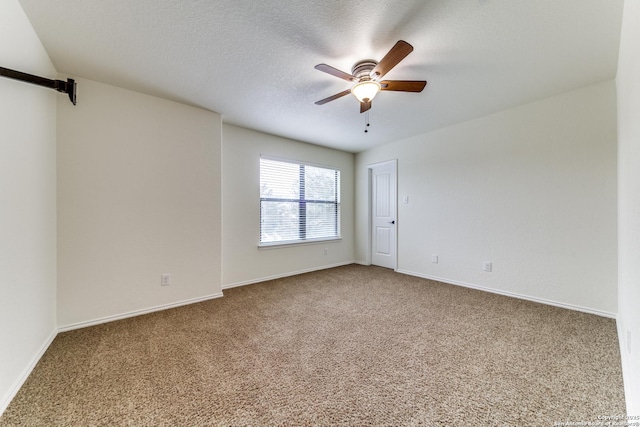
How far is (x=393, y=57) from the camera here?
5.68ft

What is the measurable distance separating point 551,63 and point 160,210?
13.4 feet

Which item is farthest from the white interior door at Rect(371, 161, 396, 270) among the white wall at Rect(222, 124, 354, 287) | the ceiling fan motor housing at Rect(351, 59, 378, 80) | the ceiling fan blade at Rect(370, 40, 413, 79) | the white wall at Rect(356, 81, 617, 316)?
the ceiling fan blade at Rect(370, 40, 413, 79)

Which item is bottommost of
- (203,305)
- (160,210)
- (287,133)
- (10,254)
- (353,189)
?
(203,305)

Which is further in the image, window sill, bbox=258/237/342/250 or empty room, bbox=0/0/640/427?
window sill, bbox=258/237/342/250

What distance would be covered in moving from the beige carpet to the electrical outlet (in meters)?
0.32

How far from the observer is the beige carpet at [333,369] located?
1.33m

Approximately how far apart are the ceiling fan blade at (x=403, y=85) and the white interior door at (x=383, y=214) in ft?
8.12

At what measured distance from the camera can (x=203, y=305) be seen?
292 cm

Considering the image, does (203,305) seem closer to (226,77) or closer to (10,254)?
(10,254)

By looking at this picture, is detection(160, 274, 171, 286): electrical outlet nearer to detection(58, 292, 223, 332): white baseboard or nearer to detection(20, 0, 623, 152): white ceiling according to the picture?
detection(58, 292, 223, 332): white baseboard

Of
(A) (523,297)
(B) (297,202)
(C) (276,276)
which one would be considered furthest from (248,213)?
(A) (523,297)

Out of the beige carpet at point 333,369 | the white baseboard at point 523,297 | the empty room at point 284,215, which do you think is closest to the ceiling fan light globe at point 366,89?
the empty room at point 284,215

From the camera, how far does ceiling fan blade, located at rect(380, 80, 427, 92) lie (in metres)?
2.05

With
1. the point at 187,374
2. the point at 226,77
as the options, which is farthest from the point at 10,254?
the point at 226,77
